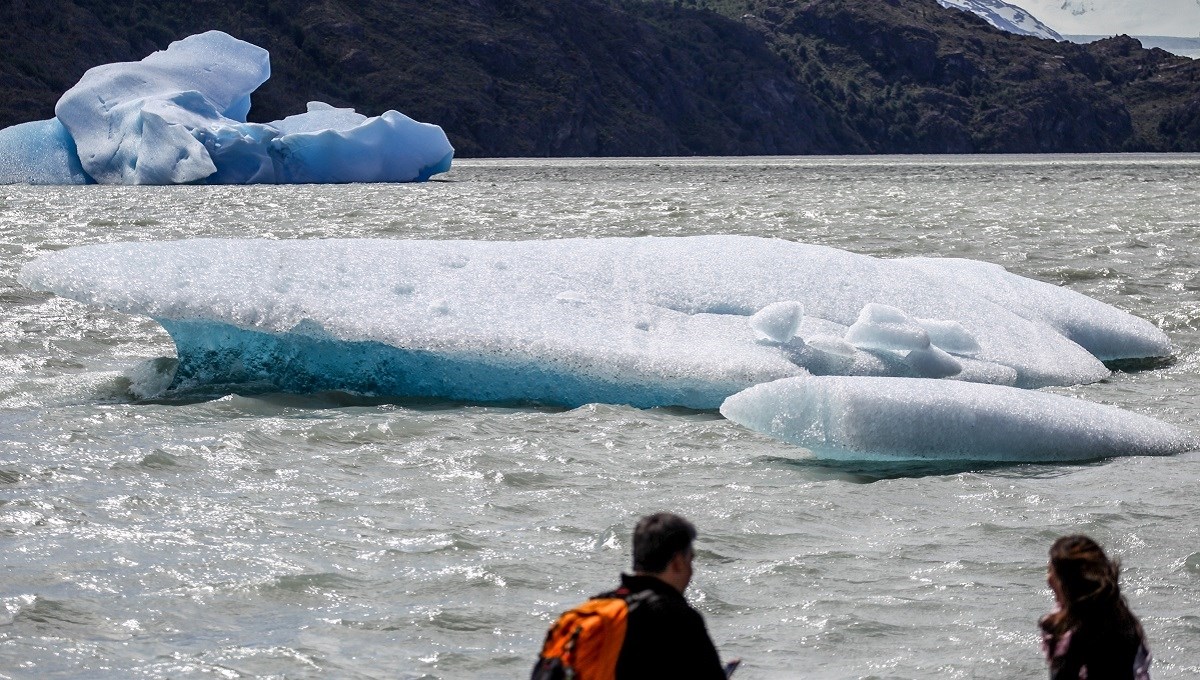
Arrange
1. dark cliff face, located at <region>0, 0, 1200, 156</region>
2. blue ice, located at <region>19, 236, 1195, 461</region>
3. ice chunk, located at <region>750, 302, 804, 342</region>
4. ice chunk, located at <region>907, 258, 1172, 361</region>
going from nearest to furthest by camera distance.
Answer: blue ice, located at <region>19, 236, 1195, 461</region> < ice chunk, located at <region>750, 302, 804, 342</region> < ice chunk, located at <region>907, 258, 1172, 361</region> < dark cliff face, located at <region>0, 0, 1200, 156</region>

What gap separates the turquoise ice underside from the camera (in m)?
7.27

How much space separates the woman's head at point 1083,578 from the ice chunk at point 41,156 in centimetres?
3044

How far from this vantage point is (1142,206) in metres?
24.9

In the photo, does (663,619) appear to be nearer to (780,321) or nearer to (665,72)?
(780,321)

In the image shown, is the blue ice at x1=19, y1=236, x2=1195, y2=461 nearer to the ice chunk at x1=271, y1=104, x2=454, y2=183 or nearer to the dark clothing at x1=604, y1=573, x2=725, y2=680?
the dark clothing at x1=604, y1=573, x2=725, y2=680

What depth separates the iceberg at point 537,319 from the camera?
23.6 ft

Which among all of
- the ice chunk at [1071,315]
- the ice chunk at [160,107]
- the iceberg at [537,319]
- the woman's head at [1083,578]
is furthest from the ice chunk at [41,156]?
the woman's head at [1083,578]

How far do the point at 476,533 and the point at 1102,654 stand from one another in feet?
9.53

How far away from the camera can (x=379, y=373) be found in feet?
24.5

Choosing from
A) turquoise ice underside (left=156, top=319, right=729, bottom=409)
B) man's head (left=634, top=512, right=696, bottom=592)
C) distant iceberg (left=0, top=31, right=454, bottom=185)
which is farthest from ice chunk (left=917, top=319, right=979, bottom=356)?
distant iceberg (left=0, top=31, right=454, bottom=185)

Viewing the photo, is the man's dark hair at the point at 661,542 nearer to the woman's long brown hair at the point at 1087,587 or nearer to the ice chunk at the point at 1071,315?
the woman's long brown hair at the point at 1087,587

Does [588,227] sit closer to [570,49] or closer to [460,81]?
[460,81]

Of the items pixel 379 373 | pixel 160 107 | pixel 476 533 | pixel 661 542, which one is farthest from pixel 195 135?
pixel 661 542

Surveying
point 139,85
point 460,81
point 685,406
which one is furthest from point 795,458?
point 460,81
